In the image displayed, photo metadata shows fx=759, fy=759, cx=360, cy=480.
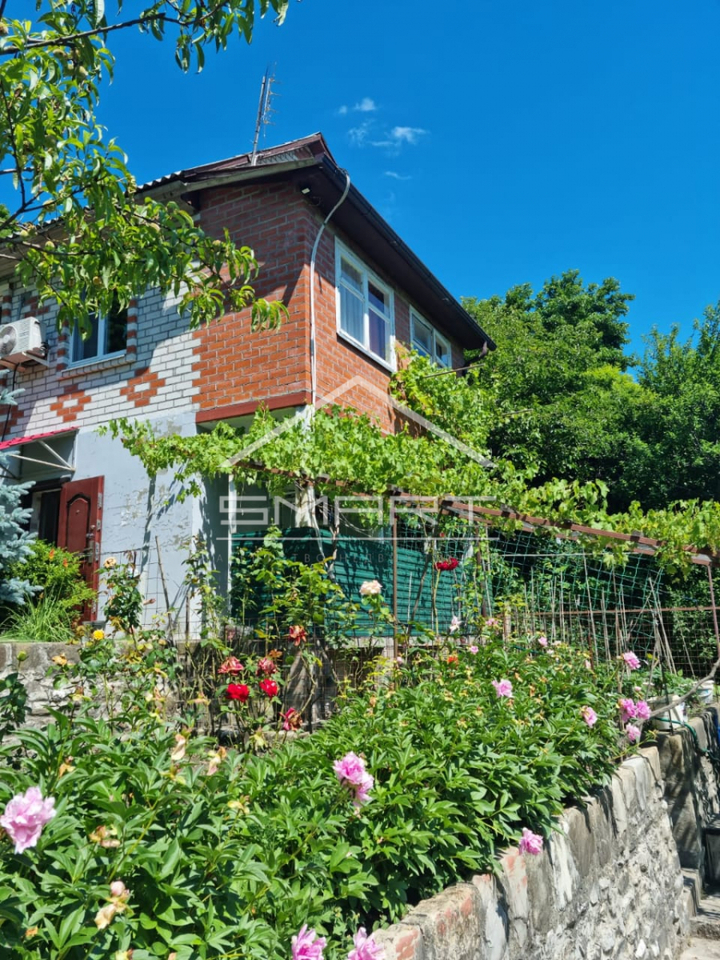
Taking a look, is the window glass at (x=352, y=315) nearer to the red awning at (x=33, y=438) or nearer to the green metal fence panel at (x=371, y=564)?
the green metal fence panel at (x=371, y=564)

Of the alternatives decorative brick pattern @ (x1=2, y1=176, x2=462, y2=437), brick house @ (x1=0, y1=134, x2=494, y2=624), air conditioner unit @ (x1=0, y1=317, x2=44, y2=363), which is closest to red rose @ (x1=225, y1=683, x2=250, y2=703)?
brick house @ (x1=0, y1=134, x2=494, y2=624)

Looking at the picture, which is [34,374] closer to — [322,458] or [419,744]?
[322,458]

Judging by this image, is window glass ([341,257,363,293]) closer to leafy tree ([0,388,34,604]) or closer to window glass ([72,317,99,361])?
window glass ([72,317,99,361])

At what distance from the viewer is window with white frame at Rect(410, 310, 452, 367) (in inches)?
488

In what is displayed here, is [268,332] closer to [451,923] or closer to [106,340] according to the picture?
[106,340]

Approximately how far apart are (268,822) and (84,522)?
8118 millimetres

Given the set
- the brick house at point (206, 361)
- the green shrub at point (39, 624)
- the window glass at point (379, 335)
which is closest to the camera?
the green shrub at point (39, 624)

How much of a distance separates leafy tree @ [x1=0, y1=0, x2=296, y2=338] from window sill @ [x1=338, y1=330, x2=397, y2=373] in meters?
5.70

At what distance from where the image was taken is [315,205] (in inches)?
375

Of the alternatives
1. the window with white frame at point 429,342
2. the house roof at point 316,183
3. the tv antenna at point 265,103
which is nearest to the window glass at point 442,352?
the window with white frame at point 429,342

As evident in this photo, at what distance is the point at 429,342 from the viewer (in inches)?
520

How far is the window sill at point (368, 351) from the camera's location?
9734mm

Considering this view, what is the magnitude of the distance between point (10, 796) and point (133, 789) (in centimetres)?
33

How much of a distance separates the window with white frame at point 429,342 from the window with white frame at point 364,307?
0.68m
